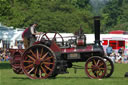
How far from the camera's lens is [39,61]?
13.0 metres

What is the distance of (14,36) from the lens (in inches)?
1576

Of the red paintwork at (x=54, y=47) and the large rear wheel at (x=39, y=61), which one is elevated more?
the red paintwork at (x=54, y=47)

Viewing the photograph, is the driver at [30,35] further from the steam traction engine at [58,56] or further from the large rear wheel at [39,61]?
the large rear wheel at [39,61]

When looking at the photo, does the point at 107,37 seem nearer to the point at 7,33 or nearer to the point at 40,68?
the point at 7,33

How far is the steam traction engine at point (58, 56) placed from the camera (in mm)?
12914

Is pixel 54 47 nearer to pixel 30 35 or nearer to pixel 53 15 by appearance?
pixel 30 35

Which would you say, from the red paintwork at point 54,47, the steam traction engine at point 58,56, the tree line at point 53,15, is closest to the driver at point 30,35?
the steam traction engine at point 58,56

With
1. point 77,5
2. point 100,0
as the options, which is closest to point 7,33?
point 100,0

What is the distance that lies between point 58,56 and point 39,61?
62 centimetres

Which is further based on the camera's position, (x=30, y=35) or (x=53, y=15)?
(x=53, y=15)

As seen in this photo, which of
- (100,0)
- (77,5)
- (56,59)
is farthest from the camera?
(77,5)

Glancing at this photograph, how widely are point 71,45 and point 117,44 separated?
27362 mm

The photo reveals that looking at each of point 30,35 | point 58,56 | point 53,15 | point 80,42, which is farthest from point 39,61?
point 53,15

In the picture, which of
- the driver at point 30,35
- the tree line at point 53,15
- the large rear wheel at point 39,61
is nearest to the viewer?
the large rear wheel at point 39,61
